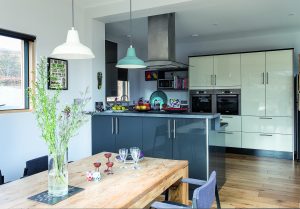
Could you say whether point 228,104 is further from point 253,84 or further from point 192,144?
point 192,144

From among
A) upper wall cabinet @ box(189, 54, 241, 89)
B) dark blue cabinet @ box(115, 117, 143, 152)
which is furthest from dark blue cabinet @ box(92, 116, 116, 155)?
upper wall cabinet @ box(189, 54, 241, 89)

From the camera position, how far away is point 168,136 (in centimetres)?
338

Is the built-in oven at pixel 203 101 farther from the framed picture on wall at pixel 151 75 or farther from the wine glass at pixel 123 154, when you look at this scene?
the wine glass at pixel 123 154

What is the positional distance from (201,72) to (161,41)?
2.09m

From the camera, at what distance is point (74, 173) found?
1945 millimetres

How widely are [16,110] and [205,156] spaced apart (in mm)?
2339

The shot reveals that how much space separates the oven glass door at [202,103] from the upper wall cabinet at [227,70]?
38cm

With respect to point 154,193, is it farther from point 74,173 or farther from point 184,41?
point 184,41

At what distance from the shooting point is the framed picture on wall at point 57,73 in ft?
11.7

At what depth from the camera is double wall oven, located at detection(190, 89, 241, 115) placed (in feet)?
18.4

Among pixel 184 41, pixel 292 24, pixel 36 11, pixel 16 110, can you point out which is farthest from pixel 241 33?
pixel 16 110

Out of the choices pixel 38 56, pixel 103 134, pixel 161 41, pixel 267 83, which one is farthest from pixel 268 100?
pixel 38 56

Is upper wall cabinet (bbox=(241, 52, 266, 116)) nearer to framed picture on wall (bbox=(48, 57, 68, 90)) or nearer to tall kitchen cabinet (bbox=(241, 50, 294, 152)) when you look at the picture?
tall kitchen cabinet (bbox=(241, 50, 294, 152))

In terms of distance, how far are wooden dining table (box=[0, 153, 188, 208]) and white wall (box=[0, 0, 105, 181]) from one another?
1.31m
